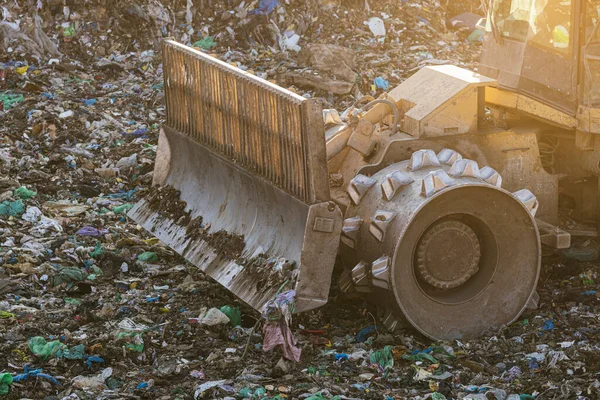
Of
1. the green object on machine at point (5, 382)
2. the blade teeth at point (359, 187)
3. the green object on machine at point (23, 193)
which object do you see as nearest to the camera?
the green object on machine at point (5, 382)

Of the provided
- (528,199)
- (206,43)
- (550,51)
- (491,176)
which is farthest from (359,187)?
(206,43)

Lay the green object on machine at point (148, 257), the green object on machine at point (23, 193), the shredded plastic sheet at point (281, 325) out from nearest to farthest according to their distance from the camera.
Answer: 1. the shredded plastic sheet at point (281, 325)
2. the green object on machine at point (148, 257)
3. the green object on machine at point (23, 193)

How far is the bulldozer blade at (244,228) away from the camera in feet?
17.7

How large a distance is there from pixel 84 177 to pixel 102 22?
4373mm

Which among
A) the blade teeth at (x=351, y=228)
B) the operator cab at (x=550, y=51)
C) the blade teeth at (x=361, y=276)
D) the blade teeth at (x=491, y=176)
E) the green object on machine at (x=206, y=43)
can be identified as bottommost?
the green object on machine at (x=206, y=43)

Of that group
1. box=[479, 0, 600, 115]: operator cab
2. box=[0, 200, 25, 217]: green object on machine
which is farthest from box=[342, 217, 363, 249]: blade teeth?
box=[0, 200, 25, 217]: green object on machine

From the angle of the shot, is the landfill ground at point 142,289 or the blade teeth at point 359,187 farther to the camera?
the blade teeth at point 359,187

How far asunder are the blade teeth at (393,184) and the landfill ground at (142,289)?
79 cm

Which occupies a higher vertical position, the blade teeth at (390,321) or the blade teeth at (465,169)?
the blade teeth at (465,169)

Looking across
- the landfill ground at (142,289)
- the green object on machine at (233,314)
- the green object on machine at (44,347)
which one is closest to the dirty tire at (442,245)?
the landfill ground at (142,289)

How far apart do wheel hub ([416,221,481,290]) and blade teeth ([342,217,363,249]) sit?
0.36m

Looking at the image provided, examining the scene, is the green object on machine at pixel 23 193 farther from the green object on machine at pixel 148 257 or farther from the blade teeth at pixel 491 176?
the blade teeth at pixel 491 176

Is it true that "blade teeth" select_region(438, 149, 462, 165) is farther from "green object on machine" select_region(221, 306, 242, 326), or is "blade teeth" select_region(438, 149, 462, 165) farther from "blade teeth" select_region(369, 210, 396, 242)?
"green object on machine" select_region(221, 306, 242, 326)

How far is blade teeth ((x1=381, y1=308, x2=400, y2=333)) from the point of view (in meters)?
5.60
